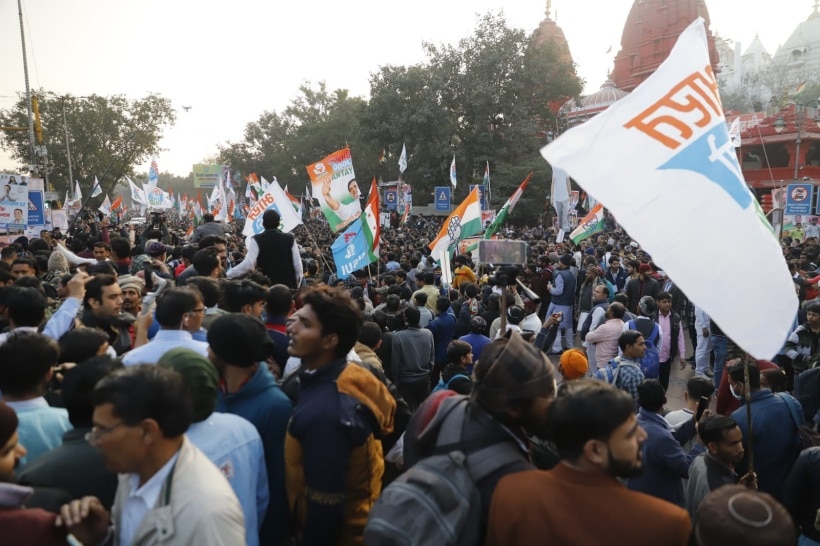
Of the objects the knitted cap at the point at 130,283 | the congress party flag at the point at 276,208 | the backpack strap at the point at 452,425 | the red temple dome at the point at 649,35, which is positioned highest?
the red temple dome at the point at 649,35

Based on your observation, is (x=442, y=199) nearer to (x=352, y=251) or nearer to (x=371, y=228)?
(x=371, y=228)

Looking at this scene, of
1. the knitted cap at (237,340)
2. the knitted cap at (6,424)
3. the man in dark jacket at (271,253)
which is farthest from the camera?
the man in dark jacket at (271,253)

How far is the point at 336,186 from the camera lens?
10.6 meters

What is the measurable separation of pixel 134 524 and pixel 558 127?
3871 centimetres

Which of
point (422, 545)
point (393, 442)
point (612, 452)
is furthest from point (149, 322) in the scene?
point (612, 452)

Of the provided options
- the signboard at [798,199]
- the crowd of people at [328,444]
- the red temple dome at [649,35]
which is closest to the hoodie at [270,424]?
the crowd of people at [328,444]

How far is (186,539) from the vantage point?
5.29 ft

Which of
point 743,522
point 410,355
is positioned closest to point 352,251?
point 410,355

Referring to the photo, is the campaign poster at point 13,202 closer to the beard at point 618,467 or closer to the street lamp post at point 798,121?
the beard at point 618,467

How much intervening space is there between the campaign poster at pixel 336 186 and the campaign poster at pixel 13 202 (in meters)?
6.27

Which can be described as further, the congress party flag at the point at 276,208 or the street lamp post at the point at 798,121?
the street lamp post at the point at 798,121

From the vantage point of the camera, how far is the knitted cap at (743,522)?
4.96 ft

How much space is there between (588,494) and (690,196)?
49.4 inches

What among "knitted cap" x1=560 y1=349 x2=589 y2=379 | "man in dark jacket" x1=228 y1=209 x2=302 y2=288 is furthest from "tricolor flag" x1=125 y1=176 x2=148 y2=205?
"knitted cap" x1=560 y1=349 x2=589 y2=379
